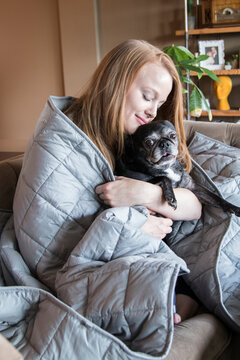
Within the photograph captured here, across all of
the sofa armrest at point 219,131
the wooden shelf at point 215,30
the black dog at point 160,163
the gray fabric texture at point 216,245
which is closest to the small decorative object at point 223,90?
the wooden shelf at point 215,30

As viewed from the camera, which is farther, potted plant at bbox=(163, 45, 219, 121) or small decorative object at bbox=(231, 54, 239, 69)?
small decorative object at bbox=(231, 54, 239, 69)

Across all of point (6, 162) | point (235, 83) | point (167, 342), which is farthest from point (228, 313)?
point (235, 83)

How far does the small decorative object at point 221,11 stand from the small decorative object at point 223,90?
55 cm

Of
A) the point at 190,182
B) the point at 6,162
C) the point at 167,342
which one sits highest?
the point at 6,162

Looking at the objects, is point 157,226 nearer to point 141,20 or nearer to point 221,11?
point 221,11

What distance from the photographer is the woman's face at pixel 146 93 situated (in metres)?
1.42

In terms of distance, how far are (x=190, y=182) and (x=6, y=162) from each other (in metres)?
0.78

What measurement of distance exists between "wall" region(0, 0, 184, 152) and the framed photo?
0.54m

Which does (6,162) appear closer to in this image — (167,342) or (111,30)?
(167,342)

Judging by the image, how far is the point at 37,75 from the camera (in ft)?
18.1

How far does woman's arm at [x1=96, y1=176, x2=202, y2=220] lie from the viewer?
1278mm

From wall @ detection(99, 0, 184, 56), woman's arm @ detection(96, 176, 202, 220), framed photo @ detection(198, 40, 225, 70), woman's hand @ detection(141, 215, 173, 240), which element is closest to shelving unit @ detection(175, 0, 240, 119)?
framed photo @ detection(198, 40, 225, 70)

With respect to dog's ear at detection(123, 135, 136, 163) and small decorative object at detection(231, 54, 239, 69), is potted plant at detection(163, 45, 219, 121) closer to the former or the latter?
small decorative object at detection(231, 54, 239, 69)

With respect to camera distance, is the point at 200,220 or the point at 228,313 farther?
the point at 200,220
